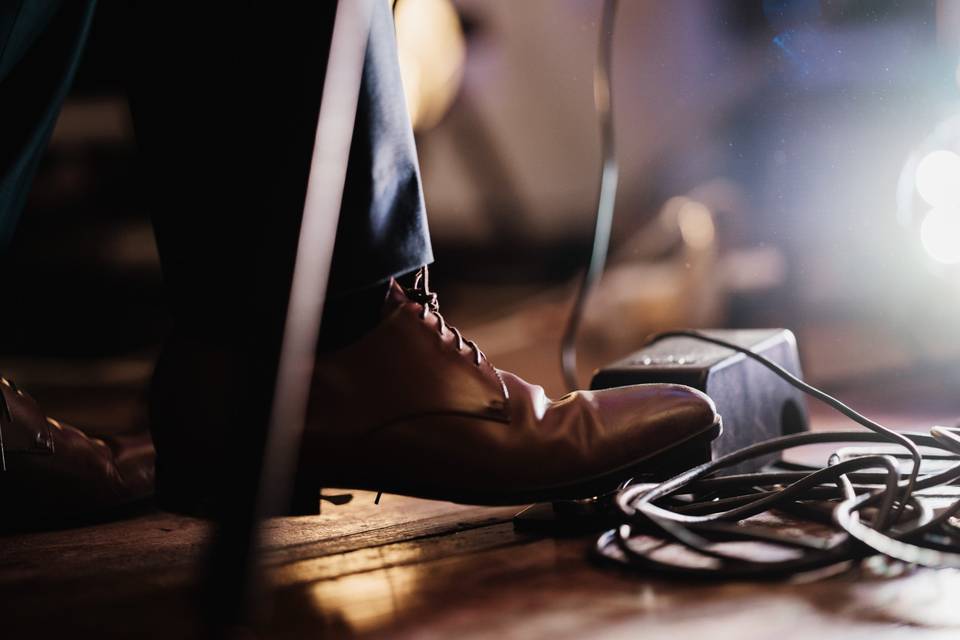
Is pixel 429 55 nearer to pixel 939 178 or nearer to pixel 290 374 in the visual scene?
pixel 939 178

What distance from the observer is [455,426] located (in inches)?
26.8

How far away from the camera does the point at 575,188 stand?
346 centimetres

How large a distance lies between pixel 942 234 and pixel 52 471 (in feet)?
4.56

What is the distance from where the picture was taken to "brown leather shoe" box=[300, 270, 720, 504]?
2.18ft

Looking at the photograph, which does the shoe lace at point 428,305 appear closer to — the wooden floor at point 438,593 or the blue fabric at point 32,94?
the wooden floor at point 438,593

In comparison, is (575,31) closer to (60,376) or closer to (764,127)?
(764,127)

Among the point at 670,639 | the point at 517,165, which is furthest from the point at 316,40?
the point at 517,165

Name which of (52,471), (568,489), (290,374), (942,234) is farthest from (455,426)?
(942,234)

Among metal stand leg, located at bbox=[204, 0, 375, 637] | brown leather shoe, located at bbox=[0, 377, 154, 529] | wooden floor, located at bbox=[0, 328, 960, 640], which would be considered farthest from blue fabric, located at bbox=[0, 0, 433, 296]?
brown leather shoe, located at bbox=[0, 377, 154, 529]

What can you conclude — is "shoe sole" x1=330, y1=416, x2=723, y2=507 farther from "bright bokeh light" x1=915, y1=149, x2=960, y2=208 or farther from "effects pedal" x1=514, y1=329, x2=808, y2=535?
"bright bokeh light" x1=915, y1=149, x2=960, y2=208

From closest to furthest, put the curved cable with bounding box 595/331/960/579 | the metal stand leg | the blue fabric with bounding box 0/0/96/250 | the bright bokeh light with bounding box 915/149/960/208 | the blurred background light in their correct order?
the metal stand leg
the curved cable with bounding box 595/331/960/579
the blue fabric with bounding box 0/0/96/250
the bright bokeh light with bounding box 915/149/960/208
the blurred background light

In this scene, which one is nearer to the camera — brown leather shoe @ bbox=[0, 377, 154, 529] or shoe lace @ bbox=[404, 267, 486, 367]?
shoe lace @ bbox=[404, 267, 486, 367]

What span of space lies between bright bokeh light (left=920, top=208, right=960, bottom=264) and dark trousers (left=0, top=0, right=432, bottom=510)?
1111 millimetres

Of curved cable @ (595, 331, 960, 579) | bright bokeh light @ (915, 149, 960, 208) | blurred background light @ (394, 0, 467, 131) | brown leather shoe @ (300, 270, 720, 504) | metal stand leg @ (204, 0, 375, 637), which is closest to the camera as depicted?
metal stand leg @ (204, 0, 375, 637)
